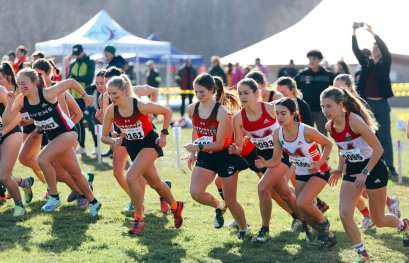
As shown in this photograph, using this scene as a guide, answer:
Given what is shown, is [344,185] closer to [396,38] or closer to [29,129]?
[29,129]

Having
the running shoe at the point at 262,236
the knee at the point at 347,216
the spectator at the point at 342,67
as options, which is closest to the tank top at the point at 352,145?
the knee at the point at 347,216

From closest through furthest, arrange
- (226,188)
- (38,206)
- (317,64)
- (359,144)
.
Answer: (359,144) < (226,188) < (38,206) < (317,64)

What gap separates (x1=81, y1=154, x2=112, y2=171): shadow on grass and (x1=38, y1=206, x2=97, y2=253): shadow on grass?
14.4ft

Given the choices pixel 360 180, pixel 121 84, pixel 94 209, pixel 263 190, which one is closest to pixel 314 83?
pixel 94 209

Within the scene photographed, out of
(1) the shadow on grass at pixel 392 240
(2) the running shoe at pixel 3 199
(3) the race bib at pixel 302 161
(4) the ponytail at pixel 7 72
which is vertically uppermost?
(4) the ponytail at pixel 7 72

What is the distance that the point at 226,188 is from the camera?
8.95 m

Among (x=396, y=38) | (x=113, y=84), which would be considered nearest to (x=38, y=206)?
(x=113, y=84)

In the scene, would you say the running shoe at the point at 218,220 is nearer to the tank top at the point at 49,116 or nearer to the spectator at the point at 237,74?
the tank top at the point at 49,116

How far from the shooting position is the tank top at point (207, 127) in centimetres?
893

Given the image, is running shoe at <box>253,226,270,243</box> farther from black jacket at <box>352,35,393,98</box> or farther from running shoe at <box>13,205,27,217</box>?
black jacket at <box>352,35,393,98</box>

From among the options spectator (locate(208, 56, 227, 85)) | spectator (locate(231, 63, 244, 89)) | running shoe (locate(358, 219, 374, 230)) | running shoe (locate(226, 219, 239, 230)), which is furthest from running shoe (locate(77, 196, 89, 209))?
spectator (locate(231, 63, 244, 89))

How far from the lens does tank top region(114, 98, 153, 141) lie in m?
9.18

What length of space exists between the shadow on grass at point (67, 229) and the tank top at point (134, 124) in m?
1.23

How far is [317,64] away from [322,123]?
110 cm
